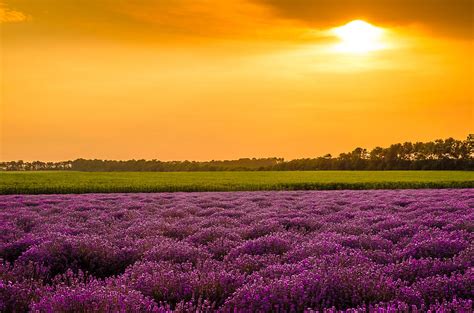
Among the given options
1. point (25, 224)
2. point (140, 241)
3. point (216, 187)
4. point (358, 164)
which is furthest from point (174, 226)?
point (358, 164)

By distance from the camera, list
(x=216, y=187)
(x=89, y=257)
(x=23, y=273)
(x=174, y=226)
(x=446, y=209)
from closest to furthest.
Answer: (x=23, y=273), (x=89, y=257), (x=174, y=226), (x=446, y=209), (x=216, y=187)

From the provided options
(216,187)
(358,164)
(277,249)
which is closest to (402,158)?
(358,164)

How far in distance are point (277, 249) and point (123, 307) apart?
13.0 feet

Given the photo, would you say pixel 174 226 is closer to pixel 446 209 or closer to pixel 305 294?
pixel 305 294

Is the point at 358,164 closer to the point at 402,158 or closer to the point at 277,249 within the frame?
the point at 402,158

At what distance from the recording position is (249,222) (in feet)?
37.8

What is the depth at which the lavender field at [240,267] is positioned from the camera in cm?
462

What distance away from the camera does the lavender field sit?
182 inches

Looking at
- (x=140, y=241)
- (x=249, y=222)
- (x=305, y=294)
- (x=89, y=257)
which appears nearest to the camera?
(x=305, y=294)

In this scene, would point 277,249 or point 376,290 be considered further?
point 277,249

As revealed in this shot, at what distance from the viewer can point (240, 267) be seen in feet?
20.9

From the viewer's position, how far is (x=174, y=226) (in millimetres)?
10164

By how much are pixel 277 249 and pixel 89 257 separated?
299 cm

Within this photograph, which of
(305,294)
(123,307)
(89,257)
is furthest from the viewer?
(89,257)
